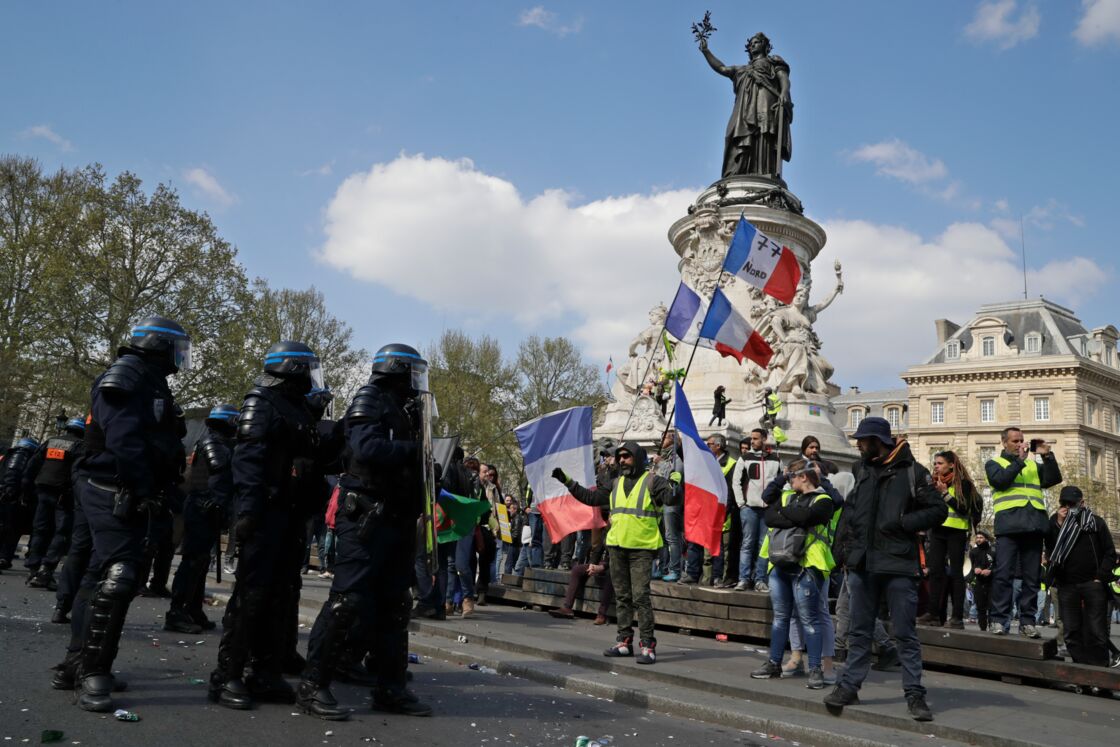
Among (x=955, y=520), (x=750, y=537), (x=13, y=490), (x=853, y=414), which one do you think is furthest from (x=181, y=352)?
(x=853, y=414)

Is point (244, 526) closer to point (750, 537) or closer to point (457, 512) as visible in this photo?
point (457, 512)

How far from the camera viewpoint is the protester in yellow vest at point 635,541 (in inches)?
319

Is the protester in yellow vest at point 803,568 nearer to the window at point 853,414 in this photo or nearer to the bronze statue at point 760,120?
the bronze statue at point 760,120

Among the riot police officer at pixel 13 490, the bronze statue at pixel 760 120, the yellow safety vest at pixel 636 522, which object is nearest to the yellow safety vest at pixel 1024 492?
the yellow safety vest at pixel 636 522

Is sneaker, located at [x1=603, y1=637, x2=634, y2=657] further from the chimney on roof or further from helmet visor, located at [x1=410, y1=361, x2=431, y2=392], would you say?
the chimney on roof

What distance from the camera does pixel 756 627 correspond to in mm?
9773

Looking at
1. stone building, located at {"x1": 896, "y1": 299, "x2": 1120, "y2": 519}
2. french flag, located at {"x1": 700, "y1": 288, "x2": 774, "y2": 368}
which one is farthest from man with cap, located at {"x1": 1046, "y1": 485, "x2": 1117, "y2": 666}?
stone building, located at {"x1": 896, "y1": 299, "x2": 1120, "y2": 519}

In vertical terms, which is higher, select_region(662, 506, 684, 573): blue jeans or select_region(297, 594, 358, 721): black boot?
select_region(662, 506, 684, 573): blue jeans

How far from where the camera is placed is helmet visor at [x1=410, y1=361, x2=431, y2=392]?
5945 mm

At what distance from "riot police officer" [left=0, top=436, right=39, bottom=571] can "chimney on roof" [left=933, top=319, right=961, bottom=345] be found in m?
67.3

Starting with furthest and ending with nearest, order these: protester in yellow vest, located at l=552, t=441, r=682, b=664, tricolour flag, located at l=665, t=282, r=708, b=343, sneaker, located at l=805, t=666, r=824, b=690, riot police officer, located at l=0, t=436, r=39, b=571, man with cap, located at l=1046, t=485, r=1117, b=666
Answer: riot police officer, located at l=0, t=436, r=39, b=571
tricolour flag, located at l=665, t=282, r=708, b=343
man with cap, located at l=1046, t=485, r=1117, b=666
protester in yellow vest, located at l=552, t=441, r=682, b=664
sneaker, located at l=805, t=666, r=824, b=690

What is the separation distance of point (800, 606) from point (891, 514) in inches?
55.4

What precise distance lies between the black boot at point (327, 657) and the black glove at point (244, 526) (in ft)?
2.14

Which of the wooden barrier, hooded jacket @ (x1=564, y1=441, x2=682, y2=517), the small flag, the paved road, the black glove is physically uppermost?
hooded jacket @ (x1=564, y1=441, x2=682, y2=517)
